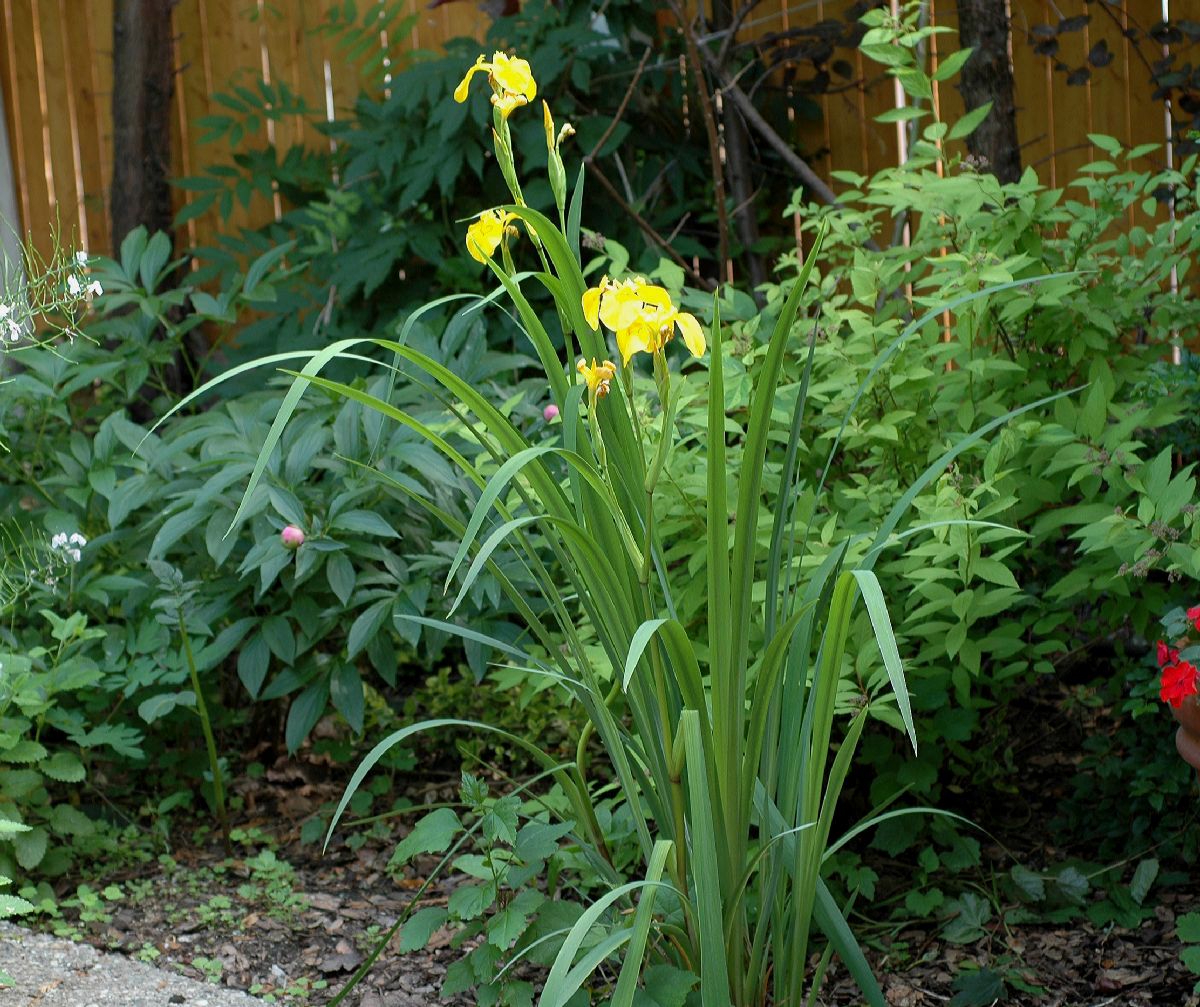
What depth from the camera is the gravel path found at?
172 centimetres

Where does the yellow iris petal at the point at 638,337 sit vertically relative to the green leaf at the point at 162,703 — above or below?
above

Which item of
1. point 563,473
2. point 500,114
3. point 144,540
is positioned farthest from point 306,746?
point 500,114

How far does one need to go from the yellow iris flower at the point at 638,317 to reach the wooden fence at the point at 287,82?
2.52 meters

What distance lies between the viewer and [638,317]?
123 centimetres

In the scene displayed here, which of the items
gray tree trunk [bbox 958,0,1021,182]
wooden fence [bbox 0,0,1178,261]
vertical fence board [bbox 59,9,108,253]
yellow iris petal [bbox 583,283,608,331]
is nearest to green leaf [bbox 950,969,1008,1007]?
yellow iris petal [bbox 583,283,608,331]

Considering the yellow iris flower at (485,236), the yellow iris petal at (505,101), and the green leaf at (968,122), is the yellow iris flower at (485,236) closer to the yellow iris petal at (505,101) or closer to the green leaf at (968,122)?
the yellow iris petal at (505,101)

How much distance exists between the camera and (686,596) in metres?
1.86

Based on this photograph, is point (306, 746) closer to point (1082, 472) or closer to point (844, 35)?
point (1082, 472)

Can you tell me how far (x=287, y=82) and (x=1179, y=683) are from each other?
13.6 feet

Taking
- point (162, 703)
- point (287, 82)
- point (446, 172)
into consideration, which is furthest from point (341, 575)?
point (287, 82)

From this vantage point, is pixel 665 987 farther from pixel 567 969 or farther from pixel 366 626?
pixel 366 626

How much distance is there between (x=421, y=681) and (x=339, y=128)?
6.33 feet

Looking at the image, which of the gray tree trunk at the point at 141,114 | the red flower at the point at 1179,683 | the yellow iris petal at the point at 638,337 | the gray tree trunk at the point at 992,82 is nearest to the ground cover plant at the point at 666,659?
the yellow iris petal at the point at 638,337

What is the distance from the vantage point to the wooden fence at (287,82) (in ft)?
11.4
